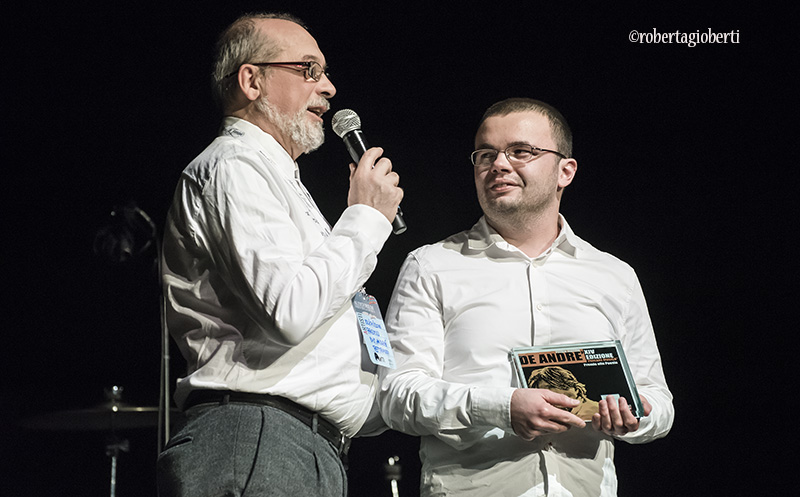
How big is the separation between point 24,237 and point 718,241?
2.90 m

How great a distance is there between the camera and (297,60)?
2037 millimetres

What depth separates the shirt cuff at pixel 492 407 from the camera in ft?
6.45

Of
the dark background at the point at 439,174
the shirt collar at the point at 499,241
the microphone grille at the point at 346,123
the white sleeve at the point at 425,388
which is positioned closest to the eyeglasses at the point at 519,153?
the shirt collar at the point at 499,241

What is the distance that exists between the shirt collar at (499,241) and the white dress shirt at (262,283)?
75 centimetres

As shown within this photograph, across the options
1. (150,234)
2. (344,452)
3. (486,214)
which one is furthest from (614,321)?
(150,234)

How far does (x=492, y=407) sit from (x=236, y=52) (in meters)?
1.12

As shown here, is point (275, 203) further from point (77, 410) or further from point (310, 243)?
point (77, 410)

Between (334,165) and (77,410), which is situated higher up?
(334,165)

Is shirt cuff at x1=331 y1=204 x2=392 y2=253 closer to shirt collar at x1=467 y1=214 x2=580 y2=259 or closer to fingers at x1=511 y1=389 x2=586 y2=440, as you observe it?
fingers at x1=511 y1=389 x2=586 y2=440

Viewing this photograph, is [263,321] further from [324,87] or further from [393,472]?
[393,472]

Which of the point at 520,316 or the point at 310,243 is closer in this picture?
the point at 310,243

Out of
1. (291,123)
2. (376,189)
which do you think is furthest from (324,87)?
(376,189)

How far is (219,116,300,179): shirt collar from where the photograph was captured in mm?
1919

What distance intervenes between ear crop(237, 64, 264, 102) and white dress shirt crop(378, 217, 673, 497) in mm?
724
